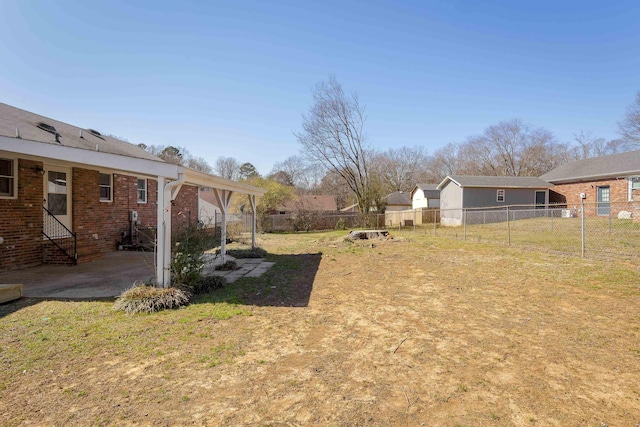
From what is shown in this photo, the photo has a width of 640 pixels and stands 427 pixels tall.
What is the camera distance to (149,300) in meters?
4.95

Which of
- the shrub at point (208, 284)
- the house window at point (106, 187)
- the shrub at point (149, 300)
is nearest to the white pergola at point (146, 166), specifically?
the shrub at point (149, 300)

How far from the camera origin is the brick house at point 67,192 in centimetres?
533

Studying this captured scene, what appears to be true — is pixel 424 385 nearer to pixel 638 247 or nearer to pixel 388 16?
pixel 638 247

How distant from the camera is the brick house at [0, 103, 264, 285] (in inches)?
210

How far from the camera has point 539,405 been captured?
2.52 m

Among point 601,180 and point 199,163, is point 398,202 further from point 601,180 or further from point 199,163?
point 199,163

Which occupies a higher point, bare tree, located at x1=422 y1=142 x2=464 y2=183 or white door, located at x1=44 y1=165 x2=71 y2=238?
bare tree, located at x1=422 y1=142 x2=464 y2=183

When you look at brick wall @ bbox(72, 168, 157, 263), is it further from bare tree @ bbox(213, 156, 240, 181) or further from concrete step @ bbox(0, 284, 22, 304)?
bare tree @ bbox(213, 156, 240, 181)

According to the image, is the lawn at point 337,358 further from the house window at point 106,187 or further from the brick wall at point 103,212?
the house window at point 106,187

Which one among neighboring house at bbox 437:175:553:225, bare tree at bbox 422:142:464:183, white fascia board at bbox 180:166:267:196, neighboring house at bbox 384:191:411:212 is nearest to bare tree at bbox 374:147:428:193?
bare tree at bbox 422:142:464:183

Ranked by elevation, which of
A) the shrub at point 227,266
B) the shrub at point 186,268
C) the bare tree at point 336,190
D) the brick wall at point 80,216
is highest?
the bare tree at point 336,190

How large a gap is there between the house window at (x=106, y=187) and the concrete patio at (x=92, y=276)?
255 cm

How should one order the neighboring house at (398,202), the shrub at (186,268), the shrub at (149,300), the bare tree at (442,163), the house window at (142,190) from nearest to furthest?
the shrub at (149,300) < the shrub at (186,268) < the house window at (142,190) < the neighboring house at (398,202) < the bare tree at (442,163)

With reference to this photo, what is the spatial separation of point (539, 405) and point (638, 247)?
34.8 feet
